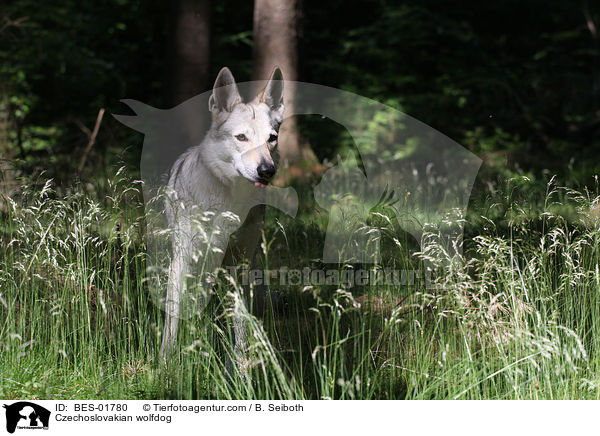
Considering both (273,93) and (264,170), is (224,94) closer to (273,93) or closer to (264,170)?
(273,93)

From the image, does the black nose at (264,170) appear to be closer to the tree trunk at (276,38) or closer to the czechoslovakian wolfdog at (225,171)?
the czechoslovakian wolfdog at (225,171)

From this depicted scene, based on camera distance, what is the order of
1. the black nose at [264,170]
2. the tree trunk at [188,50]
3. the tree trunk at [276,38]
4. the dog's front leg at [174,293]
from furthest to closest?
the tree trunk at [188,50], the tree trunk at [276,38], the black nose at [264,170], the dog's front leg at [174,293]

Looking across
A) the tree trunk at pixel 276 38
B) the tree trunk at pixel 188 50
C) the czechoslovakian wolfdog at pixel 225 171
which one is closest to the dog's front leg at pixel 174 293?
the czechoslovakian wolfdog at pixel 225 171

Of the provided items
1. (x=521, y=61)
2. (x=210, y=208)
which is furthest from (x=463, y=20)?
(x=210, y=208)

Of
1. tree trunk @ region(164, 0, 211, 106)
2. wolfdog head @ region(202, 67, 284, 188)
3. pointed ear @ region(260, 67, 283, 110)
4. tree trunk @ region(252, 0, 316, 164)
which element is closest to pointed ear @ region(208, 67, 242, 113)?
wolfdog head @ region(202, 67, 284, 188)

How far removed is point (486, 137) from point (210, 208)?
10367 millimetres

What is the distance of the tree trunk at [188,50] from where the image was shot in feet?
17.0

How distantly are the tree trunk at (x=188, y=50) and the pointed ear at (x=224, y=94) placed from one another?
1.75 metres

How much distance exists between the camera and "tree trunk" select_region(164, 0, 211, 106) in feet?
17.0

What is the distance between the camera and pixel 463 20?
12.9 m

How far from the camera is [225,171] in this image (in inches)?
141
